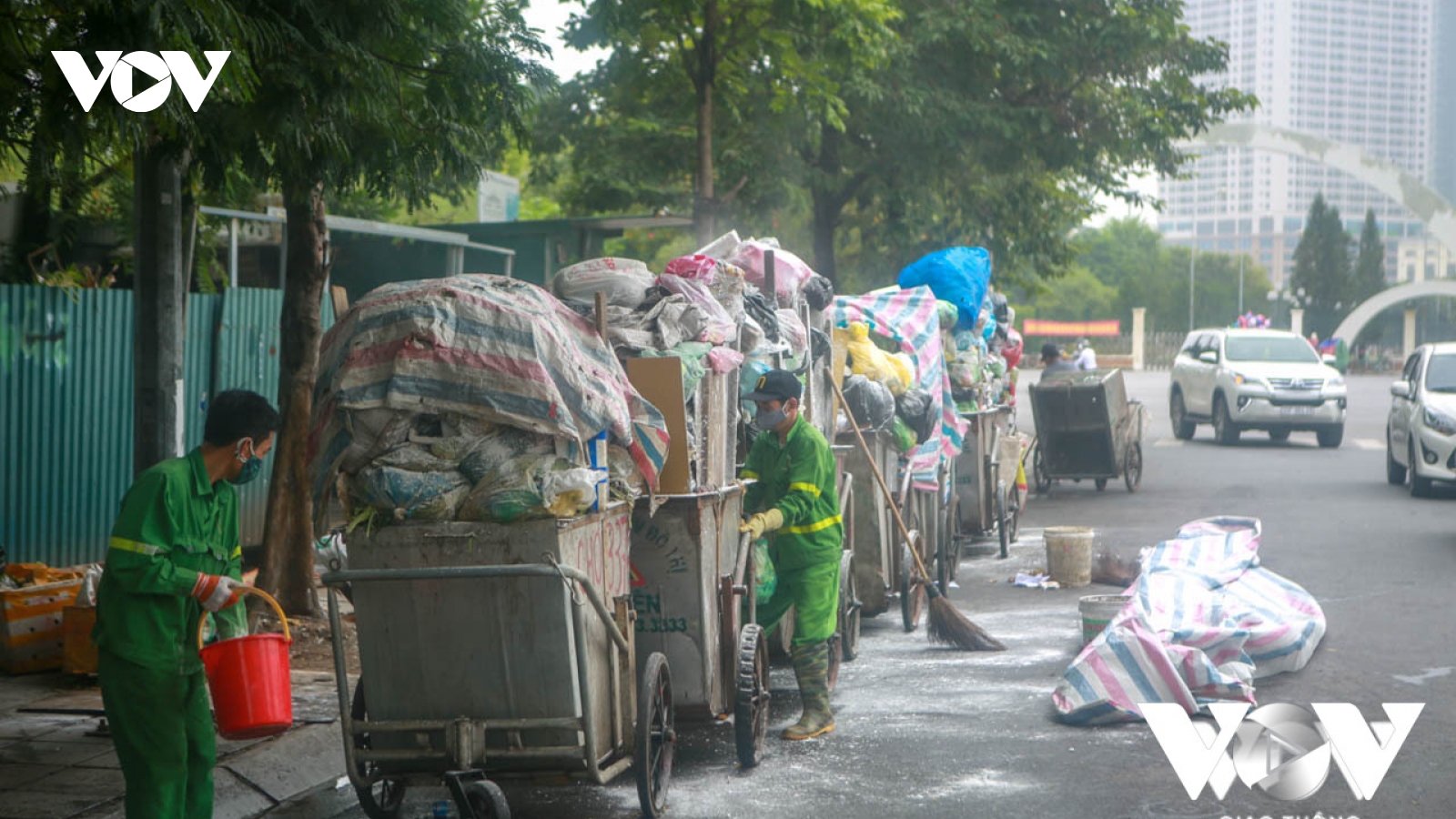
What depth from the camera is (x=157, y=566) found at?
15.1ft

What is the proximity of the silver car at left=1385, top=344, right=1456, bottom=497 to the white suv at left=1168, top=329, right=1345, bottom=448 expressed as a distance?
4756 millimetres

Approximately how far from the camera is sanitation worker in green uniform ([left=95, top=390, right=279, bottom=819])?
4613 mm

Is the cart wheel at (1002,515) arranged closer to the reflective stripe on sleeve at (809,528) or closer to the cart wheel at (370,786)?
the reflective stripe on sleeve at (809,528)

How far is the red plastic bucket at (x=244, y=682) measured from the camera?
474 centimetres

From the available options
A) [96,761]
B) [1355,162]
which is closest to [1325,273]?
[1355,162]

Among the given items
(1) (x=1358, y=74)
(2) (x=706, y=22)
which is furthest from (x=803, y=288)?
(1) (x=1358, y=74)

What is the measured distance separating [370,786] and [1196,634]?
430 centimetres

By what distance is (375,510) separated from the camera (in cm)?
508

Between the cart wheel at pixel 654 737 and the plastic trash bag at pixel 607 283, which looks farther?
the plastic trash bag at pixel 607 283

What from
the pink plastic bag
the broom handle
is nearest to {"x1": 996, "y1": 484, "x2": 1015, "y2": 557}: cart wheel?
the broom handle

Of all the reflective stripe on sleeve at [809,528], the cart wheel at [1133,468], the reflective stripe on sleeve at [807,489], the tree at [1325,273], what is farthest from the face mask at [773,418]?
the tree at [1325,273]

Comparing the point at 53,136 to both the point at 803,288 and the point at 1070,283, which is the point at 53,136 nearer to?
the point at 803,288

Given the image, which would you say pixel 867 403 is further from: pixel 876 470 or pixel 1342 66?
pixel 1342 66

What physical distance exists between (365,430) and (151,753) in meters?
1.22
